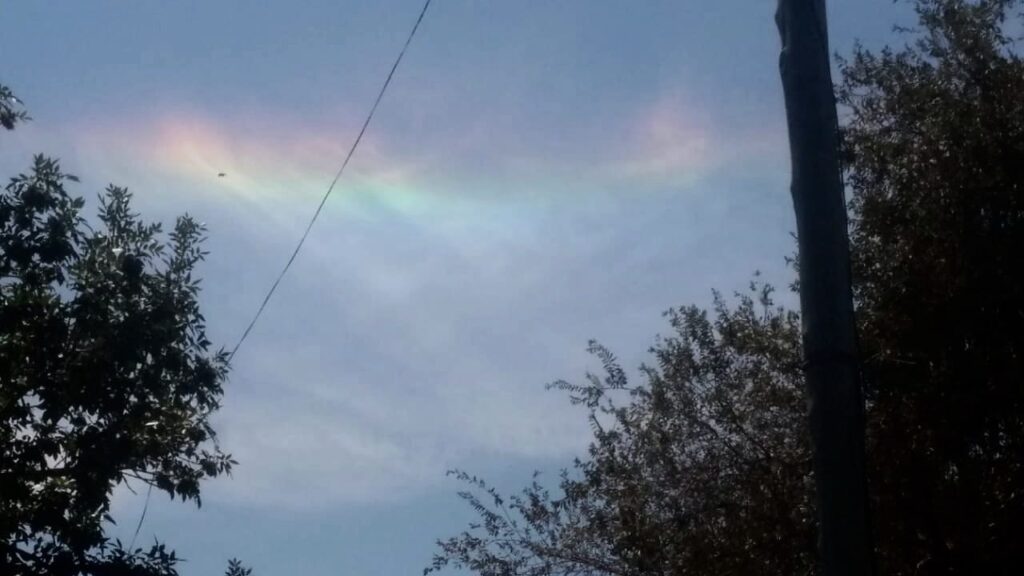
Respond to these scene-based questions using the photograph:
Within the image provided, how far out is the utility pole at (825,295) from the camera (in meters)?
5.25

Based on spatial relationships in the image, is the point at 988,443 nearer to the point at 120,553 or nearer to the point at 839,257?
the point at 839,257

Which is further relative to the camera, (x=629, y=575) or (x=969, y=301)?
(x=629, y=575)

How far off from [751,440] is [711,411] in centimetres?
71

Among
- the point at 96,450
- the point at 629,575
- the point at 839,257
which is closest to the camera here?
the point at 839,257

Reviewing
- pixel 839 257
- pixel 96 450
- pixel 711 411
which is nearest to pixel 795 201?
pixel 839 257

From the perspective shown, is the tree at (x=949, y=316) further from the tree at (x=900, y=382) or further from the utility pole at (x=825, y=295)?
the utility pole at (x=825, y=295)

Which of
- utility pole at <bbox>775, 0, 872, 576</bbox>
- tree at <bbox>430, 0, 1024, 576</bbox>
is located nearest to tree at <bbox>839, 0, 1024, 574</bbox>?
tree at <bbox>430, 0, 1024, 576</bbox>

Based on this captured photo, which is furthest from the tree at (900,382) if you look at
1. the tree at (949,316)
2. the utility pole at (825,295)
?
the utility pole at (825,295)

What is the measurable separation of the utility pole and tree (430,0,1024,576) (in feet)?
13.0

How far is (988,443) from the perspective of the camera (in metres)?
10.7

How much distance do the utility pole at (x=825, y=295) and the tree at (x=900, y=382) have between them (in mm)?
3952

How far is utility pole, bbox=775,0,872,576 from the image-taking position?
5.25 m

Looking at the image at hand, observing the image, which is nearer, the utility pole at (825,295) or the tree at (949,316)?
the utility pole at (825,295)

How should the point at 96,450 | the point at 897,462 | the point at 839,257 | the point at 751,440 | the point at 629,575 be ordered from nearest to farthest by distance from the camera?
the point at 839,257, the point at 897,462, the point at 751,440, the point at 629,575, the point at 96,450
